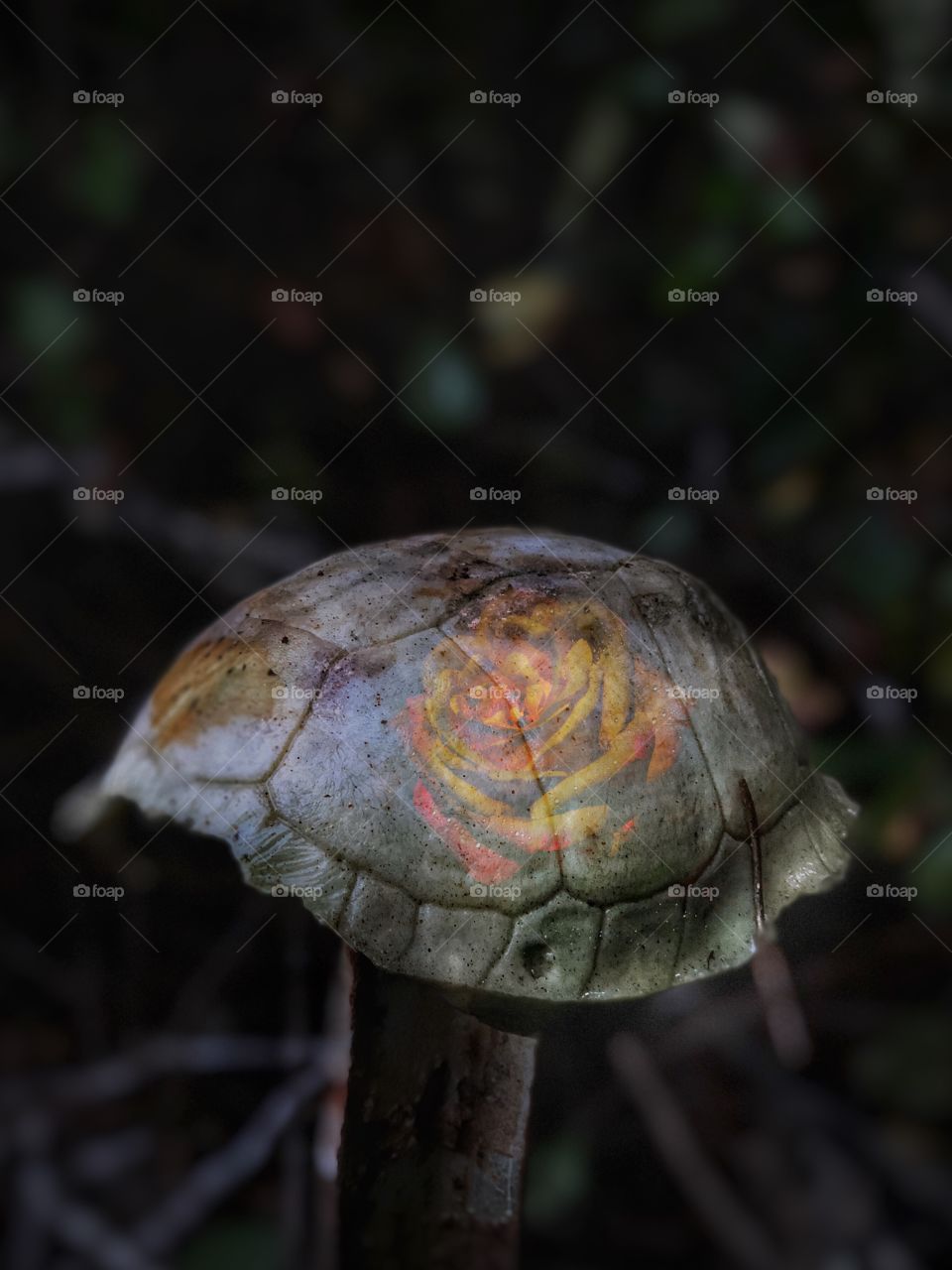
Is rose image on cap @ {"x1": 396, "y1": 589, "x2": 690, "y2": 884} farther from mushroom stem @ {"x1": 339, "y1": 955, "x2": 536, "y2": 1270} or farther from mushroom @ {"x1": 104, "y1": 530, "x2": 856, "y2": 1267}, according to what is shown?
mushroom stem @ {"x1": 339, "y1": 955, "x2": 536, "y2": 1270}

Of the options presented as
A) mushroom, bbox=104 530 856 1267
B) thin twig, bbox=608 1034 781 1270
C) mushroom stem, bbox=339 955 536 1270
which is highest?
mushroom, bbox=104 530 856 1267

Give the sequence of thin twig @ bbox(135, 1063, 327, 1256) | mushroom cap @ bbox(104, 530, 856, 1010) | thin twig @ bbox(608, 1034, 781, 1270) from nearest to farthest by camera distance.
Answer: mushroom cap @ bbox(104, 530, 856, 1010) → thin twig @ bbox(135, 1063, 327, 1256) → thin twig @ bbox(608, 1034, 781, 1270)

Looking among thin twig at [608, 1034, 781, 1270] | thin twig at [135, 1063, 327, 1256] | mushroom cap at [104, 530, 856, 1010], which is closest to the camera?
mushroom cap at [104, 530, 856, 1010]

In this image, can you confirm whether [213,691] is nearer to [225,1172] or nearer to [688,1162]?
[225,1172]

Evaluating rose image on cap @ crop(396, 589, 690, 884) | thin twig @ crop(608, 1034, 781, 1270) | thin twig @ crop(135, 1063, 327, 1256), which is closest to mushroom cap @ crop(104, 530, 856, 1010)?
rose image on cap @ crop(396, 589, 690, 884)

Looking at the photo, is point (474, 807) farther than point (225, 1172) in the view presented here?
No

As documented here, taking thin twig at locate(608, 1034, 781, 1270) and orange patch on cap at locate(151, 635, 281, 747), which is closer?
orange patch on cap at locate(151, 635, 281, 747)

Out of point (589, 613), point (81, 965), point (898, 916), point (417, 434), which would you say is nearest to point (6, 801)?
point (81, 965)

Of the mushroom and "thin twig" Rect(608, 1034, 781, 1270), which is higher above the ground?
the mushroom

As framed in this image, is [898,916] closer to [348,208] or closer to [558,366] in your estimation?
[558,366]

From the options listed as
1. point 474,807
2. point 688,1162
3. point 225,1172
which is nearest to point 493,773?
point 474,807
